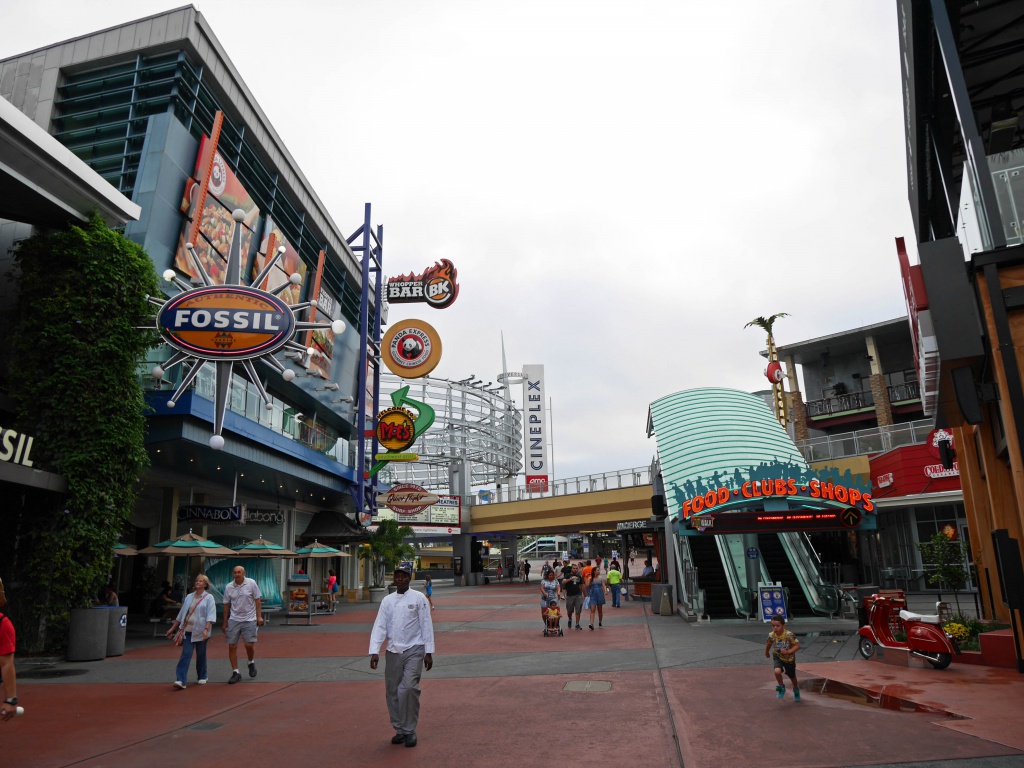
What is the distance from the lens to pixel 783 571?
22.2 m

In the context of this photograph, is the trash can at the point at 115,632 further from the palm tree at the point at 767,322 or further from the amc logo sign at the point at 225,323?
the palm tree at the point at 767,322

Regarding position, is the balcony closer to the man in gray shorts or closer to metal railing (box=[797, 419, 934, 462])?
metal railing (box=[797, 419, 934, 462])

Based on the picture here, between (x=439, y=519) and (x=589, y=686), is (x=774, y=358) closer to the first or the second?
(x=439, y=519)

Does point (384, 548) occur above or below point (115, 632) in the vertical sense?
above

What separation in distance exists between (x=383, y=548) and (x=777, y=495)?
2278 cm

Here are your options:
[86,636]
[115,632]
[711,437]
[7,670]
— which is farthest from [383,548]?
[7,670]

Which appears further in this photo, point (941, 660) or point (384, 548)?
point (384, 548)

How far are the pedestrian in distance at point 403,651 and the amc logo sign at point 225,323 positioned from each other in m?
9.64

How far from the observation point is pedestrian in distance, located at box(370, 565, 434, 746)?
24.2 ft

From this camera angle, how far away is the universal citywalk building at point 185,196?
20.5 m

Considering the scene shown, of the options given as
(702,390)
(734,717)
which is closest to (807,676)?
(734,717)

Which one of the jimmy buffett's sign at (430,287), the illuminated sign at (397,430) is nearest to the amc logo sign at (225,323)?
the illuminated sign at (397,430)

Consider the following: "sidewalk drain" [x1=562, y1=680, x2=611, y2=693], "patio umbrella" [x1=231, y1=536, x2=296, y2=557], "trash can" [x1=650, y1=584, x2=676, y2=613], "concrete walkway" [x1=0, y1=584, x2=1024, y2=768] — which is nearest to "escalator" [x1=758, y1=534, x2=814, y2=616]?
"trash can" [x1=650, y1=584, x2=676, y2=613]

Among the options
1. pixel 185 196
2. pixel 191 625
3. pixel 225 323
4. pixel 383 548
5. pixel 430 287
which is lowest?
pixel 191 625
